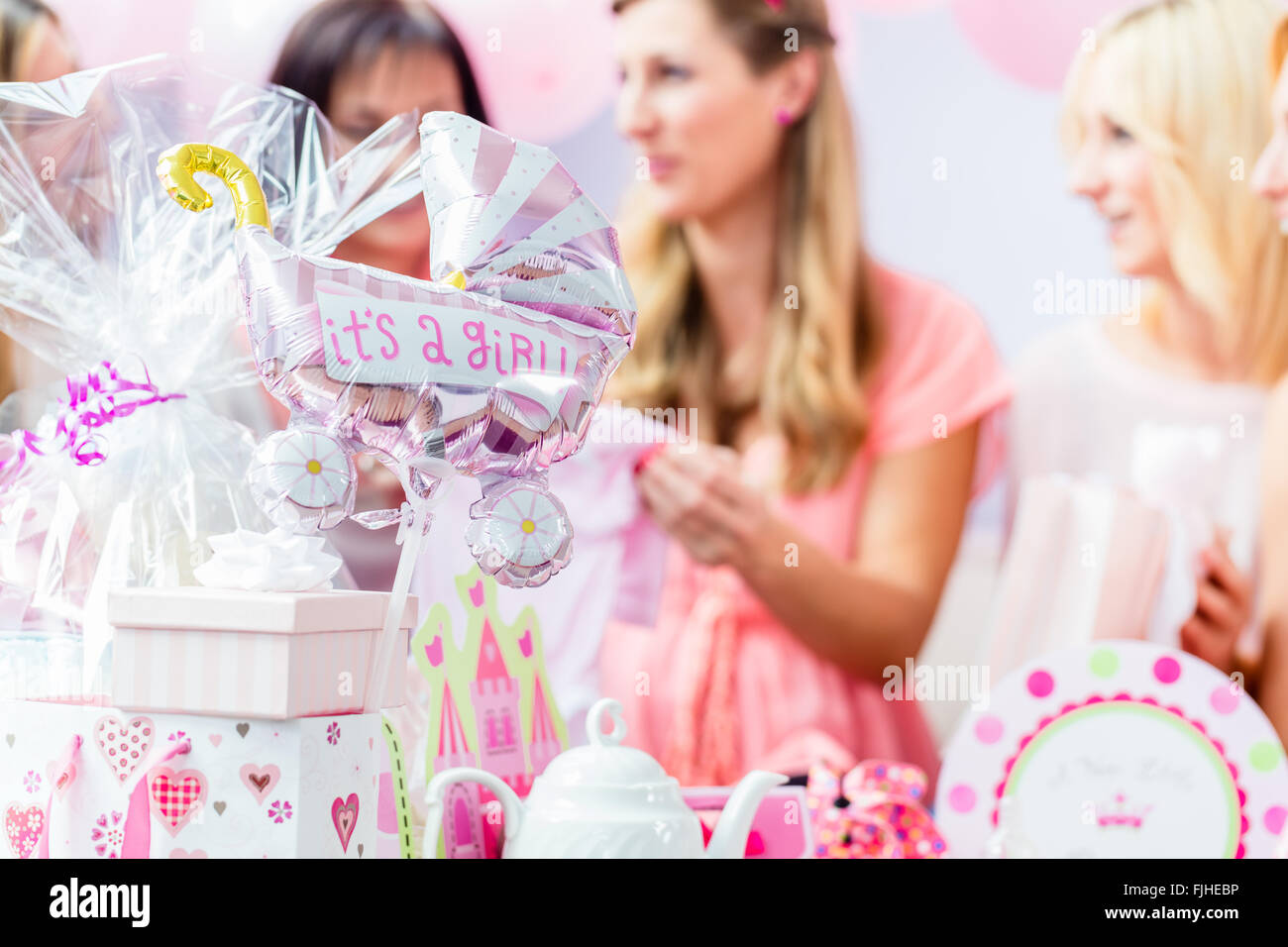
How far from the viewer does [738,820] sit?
88 centimetres

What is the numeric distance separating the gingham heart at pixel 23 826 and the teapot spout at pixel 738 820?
0.46 meters

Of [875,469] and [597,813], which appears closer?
[597,813]

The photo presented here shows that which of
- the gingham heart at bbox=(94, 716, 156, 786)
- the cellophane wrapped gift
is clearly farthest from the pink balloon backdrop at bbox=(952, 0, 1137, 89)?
the gingham heart at bbox=(94, 716, 156, 786)

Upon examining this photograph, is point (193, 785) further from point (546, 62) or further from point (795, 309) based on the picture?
point (546, 62)

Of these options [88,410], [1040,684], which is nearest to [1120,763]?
[1040,684]

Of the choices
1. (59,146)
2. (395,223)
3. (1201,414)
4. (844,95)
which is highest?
(844,95)

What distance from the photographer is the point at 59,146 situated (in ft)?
3.43

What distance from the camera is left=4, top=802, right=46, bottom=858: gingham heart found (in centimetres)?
83

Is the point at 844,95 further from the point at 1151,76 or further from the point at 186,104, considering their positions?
the point at 186,104

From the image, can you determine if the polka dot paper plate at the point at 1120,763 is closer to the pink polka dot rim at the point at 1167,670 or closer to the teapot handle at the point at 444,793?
the pink polka dot rim at the point at 1167,670

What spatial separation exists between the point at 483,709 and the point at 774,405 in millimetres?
1019

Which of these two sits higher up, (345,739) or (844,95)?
(844,95)
